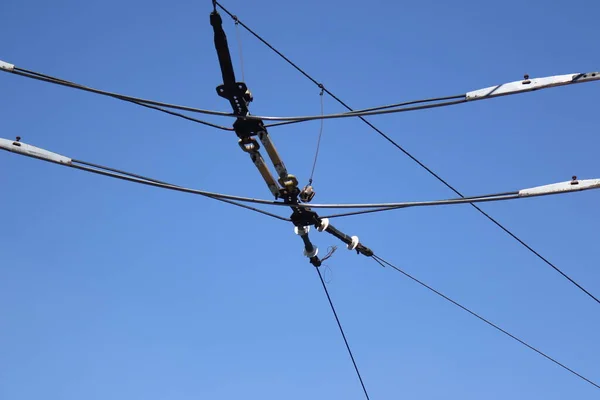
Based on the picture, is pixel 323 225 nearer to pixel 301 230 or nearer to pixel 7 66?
pixel 301 230

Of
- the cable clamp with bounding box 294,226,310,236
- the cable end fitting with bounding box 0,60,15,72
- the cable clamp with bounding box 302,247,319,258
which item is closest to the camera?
the cable end fitting with bounding box 0,60,15,72

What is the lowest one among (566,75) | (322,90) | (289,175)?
(566,75)

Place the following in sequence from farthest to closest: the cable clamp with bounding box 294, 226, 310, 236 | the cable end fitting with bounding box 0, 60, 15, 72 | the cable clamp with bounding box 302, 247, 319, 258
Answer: the cable clamp with bounding box 302, 247, 319, 258, the cable clamp with bounding box 294, 226, 310, 236, the cable end fitting with bounding box 0, 60, 15, 72

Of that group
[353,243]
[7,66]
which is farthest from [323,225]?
[7,66]

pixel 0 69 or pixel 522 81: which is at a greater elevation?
pixel 0 69

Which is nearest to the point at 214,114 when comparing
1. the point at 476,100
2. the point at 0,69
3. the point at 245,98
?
the point at 245,98

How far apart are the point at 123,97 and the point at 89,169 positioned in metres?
1.03

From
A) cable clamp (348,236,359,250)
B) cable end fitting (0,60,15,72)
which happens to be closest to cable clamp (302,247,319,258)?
cable clamp (348,236,359,250)

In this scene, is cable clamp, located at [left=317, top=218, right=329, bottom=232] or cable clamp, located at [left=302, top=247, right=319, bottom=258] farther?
cable clamp, located at [left=302, top=247, right=319, bottom=258]

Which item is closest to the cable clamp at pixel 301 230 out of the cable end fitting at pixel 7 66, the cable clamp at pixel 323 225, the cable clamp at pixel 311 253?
the cable clamp at pixel 323 225

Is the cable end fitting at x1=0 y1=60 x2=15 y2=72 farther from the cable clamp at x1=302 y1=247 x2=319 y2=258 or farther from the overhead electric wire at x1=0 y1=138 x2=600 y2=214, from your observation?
the cable clamp at x1=302 y1=247 x2=319 y2=258

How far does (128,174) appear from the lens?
10750 millimetres

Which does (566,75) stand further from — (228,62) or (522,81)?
(228,62)

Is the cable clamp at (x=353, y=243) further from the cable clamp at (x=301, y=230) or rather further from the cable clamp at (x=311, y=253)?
the cable clamp at (x=301, y=230)
